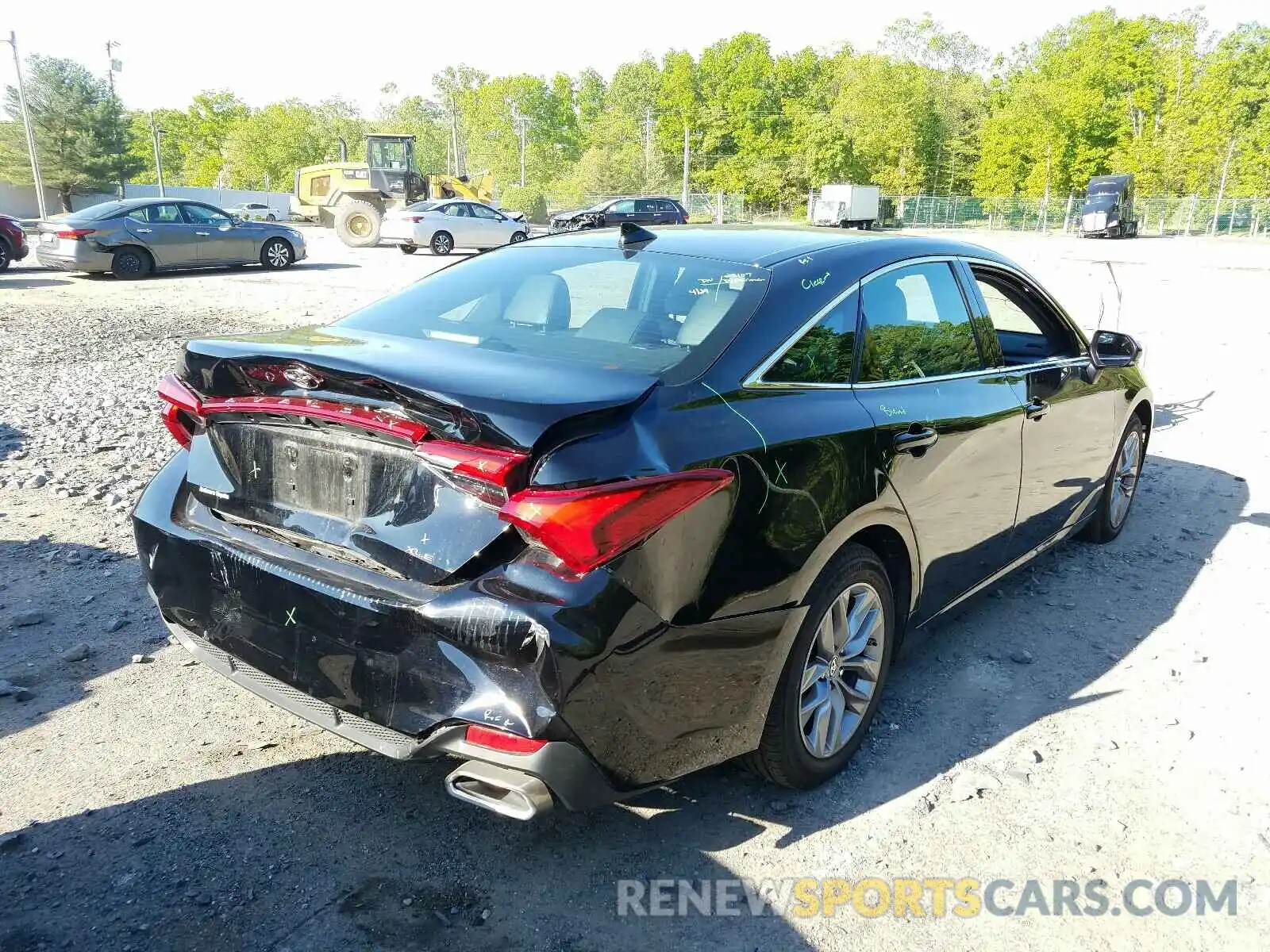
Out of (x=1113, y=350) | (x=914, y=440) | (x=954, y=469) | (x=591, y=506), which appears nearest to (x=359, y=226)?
(x=1113, y=350)

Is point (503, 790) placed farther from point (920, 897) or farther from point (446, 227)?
point (446, 227)

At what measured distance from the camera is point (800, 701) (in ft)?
9.12

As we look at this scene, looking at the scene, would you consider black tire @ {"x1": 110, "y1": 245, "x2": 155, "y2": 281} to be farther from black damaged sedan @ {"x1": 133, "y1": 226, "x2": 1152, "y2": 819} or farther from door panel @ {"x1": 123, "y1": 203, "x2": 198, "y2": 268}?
black damaged sedan @ {"x1": 133, "y1": 226, "x2": 1152, "y2": 819}

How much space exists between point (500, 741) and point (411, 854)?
69 centimetres

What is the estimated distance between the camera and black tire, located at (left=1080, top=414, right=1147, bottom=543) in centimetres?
503

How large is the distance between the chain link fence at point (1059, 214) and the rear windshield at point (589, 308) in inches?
2669

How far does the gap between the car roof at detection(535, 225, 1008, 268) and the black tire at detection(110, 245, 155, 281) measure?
16.9 meters

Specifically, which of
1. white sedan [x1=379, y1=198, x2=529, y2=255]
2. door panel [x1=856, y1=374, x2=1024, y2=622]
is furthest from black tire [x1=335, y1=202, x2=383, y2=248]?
door panel [x1=856, y1=374, x2=1024, y2=622]

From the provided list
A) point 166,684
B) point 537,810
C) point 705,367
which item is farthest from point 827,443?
point 166,684

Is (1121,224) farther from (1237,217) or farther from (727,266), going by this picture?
(727,266)

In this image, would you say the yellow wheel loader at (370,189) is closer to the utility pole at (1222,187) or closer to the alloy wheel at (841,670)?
the alloy wheel at (841,670)

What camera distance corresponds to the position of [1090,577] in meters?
4.83

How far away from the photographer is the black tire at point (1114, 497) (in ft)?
16.5

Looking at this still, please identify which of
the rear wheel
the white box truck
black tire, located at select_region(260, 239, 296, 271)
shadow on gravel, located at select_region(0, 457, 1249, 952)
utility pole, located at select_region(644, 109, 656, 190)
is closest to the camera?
shadow on gravel, located at select_region(0, 457, 1249, 952)
